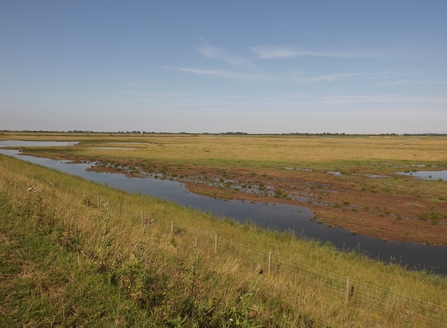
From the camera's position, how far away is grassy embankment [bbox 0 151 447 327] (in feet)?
16.6

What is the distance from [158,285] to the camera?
5.91 metres

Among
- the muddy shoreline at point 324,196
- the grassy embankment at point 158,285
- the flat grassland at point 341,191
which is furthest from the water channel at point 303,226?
the grassy embankment at point 158,285

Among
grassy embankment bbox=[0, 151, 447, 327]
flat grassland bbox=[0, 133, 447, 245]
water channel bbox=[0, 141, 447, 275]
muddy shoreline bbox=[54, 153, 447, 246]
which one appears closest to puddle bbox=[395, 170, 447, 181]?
flat grassland bbox=[0, 133, 447, 245]

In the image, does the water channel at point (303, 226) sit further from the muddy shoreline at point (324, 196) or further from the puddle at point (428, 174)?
the puddle at point (428, 174)

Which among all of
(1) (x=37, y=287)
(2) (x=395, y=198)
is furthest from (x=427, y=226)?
(1) (x=37, y=287)

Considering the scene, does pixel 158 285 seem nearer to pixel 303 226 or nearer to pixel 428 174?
pixel 303 226

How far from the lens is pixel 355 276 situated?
460 inches

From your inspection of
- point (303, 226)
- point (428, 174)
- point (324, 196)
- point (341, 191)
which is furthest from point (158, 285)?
point (428, 174)

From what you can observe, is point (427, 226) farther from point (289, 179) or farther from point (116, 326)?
point (116, 326)

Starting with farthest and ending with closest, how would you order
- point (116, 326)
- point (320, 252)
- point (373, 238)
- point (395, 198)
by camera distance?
1. point (395, 198)
2. point (373, 238)
3. point (320, 252)
4. point (116, 326)

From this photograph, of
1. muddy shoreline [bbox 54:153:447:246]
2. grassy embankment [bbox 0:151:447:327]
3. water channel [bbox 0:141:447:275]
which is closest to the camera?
grassy embankment [bbox 0:151:447:327]

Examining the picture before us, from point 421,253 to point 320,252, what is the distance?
740 centimetres

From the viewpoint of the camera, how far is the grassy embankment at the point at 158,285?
507 centimetres

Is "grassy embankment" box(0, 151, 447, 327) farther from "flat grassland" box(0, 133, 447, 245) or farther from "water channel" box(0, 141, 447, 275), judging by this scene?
"flat grassland" box(0, 133, 447, 245)
